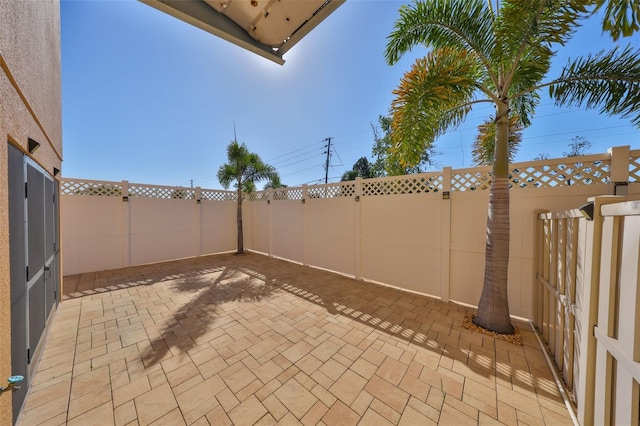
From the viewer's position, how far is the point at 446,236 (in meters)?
4.11

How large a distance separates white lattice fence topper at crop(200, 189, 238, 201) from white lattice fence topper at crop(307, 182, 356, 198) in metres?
4.09

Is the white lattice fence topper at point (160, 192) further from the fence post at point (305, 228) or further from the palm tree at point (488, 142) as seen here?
the palm tree at point (488, 142)

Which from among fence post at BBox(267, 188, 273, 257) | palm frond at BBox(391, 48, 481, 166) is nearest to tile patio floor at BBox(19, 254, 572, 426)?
palm frond at BBox(391, 48, 481, 166)

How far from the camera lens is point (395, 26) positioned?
10.2 ft

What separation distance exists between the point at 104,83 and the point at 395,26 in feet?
23.3

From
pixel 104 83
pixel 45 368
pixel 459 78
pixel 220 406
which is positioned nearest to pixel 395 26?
pixel 459 78

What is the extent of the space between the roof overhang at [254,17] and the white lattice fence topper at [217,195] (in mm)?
7257

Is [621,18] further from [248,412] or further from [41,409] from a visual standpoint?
[41,409]

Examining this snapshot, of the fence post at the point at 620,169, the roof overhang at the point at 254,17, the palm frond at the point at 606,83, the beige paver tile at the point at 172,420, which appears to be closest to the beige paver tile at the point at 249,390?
the beige paver tile at the point at 172,420

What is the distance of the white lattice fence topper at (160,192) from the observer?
6777 millimetres

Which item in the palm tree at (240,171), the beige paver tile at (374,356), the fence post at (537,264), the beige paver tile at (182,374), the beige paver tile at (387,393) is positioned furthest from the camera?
the palm tree at (240,171)

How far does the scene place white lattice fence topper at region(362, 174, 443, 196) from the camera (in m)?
4.33

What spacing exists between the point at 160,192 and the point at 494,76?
30.0 feet

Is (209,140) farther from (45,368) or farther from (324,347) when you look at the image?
(324,347)
